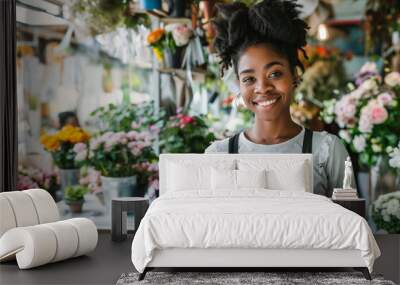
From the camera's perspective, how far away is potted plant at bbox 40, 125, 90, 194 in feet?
24.8

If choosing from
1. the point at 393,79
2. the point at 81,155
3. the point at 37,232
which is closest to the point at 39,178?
the point at 81,155

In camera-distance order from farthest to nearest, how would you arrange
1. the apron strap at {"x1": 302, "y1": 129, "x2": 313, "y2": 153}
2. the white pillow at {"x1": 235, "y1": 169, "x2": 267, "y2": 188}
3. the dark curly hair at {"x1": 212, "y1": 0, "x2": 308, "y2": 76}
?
the apron strap at {"x1": 302, "y1": 129, "x2": 313, "y2": 153}
the dark curly hair at {"x1": 212, "y1": 0, "x2": 308, "y2": 76}
the white pillow at {"x1": 235, "y1": 169, "x2": 267, "y2": 188}

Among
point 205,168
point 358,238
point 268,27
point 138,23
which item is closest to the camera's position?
point 358,238

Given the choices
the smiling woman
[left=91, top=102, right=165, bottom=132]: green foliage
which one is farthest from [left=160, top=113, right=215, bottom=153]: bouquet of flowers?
the smiling woman

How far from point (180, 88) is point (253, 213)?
299 centimetres

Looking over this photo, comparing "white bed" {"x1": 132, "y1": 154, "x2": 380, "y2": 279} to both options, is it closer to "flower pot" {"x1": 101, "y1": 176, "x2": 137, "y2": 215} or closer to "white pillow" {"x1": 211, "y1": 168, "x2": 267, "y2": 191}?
"white pillow" {"x1": 211, "y1": 168, "x2": 267, "y2": 191}

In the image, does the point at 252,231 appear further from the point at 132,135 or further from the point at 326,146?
the point at 132,135

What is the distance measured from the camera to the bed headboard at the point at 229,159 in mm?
6535

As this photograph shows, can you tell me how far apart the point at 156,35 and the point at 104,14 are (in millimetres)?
625

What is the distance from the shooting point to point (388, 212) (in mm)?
7051

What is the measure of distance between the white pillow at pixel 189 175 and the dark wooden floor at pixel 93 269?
2.37 feet

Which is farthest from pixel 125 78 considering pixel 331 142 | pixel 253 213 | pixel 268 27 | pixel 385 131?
pixel 253 213

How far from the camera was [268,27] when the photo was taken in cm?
676

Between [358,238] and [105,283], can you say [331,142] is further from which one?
[105,283]
